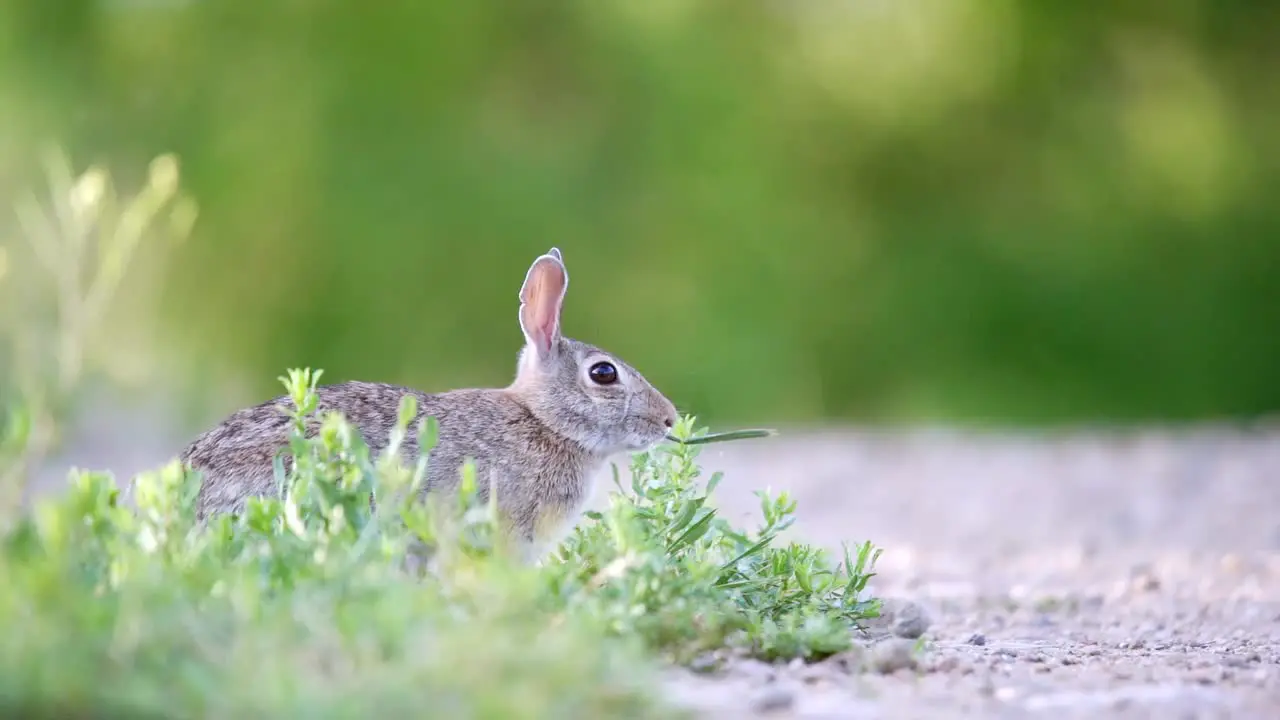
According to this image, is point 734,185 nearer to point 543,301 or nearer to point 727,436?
point 543,301

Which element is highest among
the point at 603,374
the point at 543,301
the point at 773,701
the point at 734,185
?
the point at 734,185

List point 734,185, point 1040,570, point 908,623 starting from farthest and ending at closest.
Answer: point 734,185
point 1040,570
point 908,623

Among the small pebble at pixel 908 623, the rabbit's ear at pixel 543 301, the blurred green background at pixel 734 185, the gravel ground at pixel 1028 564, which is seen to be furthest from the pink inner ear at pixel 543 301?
the blurred green background at pixel 734 185

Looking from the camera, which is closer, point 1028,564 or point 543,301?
point 543,301

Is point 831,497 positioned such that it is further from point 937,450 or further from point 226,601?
point 226,601

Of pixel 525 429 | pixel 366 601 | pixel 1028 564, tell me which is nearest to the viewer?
pixel 366 601

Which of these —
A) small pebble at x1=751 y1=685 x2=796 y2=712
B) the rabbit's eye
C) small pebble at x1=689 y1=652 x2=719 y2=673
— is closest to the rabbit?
the rabbit's eye

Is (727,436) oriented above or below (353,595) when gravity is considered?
above

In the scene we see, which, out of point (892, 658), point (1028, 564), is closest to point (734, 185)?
point (1028, 564)
